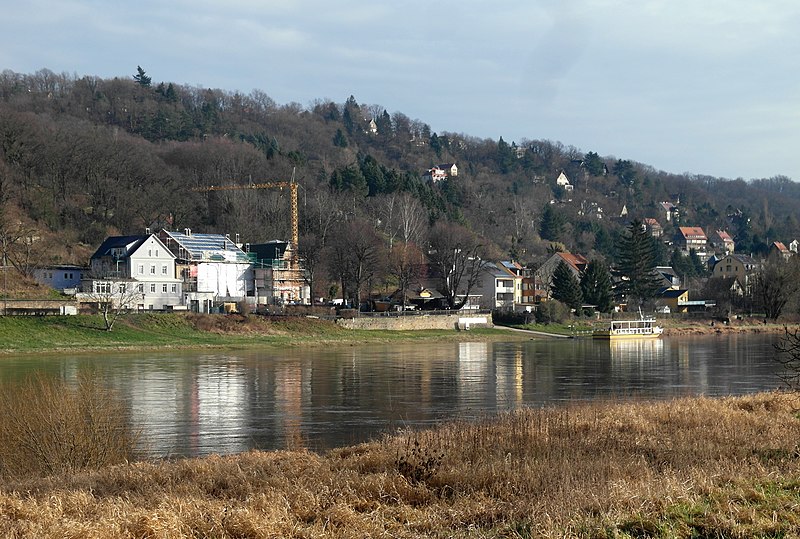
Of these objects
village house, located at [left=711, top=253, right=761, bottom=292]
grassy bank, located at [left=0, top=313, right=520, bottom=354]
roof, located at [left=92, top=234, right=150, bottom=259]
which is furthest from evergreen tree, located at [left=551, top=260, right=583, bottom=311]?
village house, located at [left=711, top=253, right=761, bottom=292]

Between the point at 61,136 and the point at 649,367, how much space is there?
8468 cm

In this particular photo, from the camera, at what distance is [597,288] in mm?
97688

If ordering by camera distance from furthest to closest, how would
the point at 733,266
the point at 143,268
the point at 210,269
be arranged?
the point at 733,266 < the point at 210,269 < the point at 143,268

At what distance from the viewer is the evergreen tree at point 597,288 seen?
96.9 meters

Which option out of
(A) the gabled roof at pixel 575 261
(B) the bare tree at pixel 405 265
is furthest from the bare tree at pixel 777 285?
(B) the bare tree at pixel 405 265

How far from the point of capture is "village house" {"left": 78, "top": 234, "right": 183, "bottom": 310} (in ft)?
256

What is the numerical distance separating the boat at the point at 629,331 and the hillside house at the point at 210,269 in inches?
1366

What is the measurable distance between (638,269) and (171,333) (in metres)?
67.0

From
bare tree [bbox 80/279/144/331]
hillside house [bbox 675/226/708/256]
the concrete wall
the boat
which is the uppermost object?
hillside house [bbox 675/226/708/256]

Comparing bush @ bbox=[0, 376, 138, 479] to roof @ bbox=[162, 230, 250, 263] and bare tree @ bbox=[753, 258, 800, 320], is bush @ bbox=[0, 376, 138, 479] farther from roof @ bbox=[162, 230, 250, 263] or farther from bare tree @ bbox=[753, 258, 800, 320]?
bare tree @ bbox=[753, 258, 800, 320]

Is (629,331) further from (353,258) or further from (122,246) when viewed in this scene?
(122,246)

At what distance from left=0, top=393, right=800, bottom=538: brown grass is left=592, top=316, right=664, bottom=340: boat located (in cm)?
6205

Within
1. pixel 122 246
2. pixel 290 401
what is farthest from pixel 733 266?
pixel 290 401

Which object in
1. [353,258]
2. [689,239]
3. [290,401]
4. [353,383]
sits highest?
[689,239]
